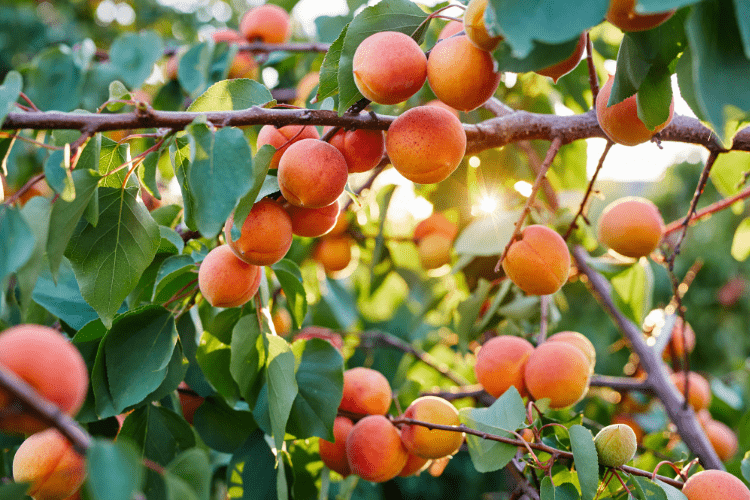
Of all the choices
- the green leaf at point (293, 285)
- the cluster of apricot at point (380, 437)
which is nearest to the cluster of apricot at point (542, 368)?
the cluster of apricot at point (380, 437)

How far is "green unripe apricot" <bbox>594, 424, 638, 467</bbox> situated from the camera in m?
0.65

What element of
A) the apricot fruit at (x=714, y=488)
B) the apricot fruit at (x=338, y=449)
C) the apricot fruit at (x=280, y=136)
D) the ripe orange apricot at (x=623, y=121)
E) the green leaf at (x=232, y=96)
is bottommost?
the apricot fruit at (x=338, y=449)

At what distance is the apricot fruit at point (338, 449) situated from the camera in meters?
0.88

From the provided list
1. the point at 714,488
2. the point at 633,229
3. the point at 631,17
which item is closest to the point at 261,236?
the point at 631,17

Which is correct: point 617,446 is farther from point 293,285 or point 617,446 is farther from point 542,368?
point 293,285

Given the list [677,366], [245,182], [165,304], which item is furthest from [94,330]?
[677,366]

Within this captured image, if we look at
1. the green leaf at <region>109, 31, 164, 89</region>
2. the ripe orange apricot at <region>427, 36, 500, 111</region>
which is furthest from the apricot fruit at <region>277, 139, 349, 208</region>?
the green leaf at <region>109, 31, 164, 89</region>

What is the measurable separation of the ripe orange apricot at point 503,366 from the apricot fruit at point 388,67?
0.51 m

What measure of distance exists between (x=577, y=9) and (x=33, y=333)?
0.49 metres

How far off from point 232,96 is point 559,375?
2.08 feet

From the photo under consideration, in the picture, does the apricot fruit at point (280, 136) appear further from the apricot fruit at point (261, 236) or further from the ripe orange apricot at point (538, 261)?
the ripe orange apricot at point (538, 261)

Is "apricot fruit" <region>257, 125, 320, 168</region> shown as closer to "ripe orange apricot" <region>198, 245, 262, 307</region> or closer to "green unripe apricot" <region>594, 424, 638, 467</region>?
"ripe orange apricot" <region>198, 245, 262, 307</region>

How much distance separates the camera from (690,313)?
8.80 feet

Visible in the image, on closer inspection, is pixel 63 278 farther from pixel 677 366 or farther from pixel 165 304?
pixel 677 366
